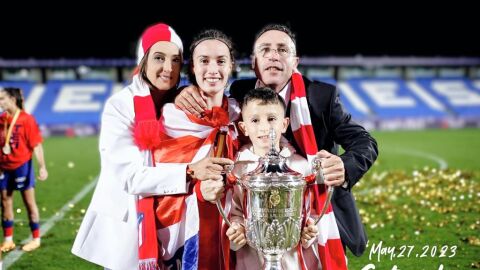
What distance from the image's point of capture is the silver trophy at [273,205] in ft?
8.61

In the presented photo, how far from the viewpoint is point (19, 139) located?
575cm

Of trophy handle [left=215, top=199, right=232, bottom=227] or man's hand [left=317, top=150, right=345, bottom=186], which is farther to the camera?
man's hand [left=317, top=150, right=345, bottom=186]

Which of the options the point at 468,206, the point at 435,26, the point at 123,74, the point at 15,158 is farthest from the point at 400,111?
the point at 15,158

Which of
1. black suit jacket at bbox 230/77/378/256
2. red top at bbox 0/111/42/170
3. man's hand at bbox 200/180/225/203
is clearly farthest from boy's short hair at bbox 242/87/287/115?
red top at bbox 0/111/42/170

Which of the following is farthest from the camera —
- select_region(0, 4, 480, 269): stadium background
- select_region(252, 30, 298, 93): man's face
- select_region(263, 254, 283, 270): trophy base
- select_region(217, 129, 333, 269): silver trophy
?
select_region(0, 4, 480, 269): stadium background

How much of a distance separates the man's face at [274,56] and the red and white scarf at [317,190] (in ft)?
0.32

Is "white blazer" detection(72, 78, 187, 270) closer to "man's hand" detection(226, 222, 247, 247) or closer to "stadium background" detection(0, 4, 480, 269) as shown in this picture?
"man's hand" detection(226, 222, 247, 247)

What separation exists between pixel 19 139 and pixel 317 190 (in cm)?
387

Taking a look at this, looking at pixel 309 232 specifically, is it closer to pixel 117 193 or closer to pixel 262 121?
pixel 262 121

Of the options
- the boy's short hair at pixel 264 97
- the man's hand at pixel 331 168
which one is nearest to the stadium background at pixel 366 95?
the man's hand at pixel 331 168

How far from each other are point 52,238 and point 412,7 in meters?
29.7

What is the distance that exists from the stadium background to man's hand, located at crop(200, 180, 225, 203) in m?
3.29

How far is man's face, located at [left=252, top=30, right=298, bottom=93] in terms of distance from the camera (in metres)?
3.03

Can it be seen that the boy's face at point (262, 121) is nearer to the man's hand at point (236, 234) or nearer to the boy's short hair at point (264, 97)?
the boy's short hair at point (264, 97)
